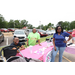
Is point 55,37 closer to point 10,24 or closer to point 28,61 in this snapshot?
point 28,61

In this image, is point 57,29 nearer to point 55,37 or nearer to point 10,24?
point 55,37

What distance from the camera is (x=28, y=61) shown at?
164 centimetres

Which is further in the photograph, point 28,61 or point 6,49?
point 6,49

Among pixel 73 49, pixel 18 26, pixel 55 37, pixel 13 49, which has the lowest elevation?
pixel 73 49

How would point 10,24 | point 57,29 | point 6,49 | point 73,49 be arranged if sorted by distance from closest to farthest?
point 6,49 → point 57,29 → point 73,49 → point 10,24

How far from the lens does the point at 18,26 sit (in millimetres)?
55375

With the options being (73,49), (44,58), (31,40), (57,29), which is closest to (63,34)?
(57,29)
